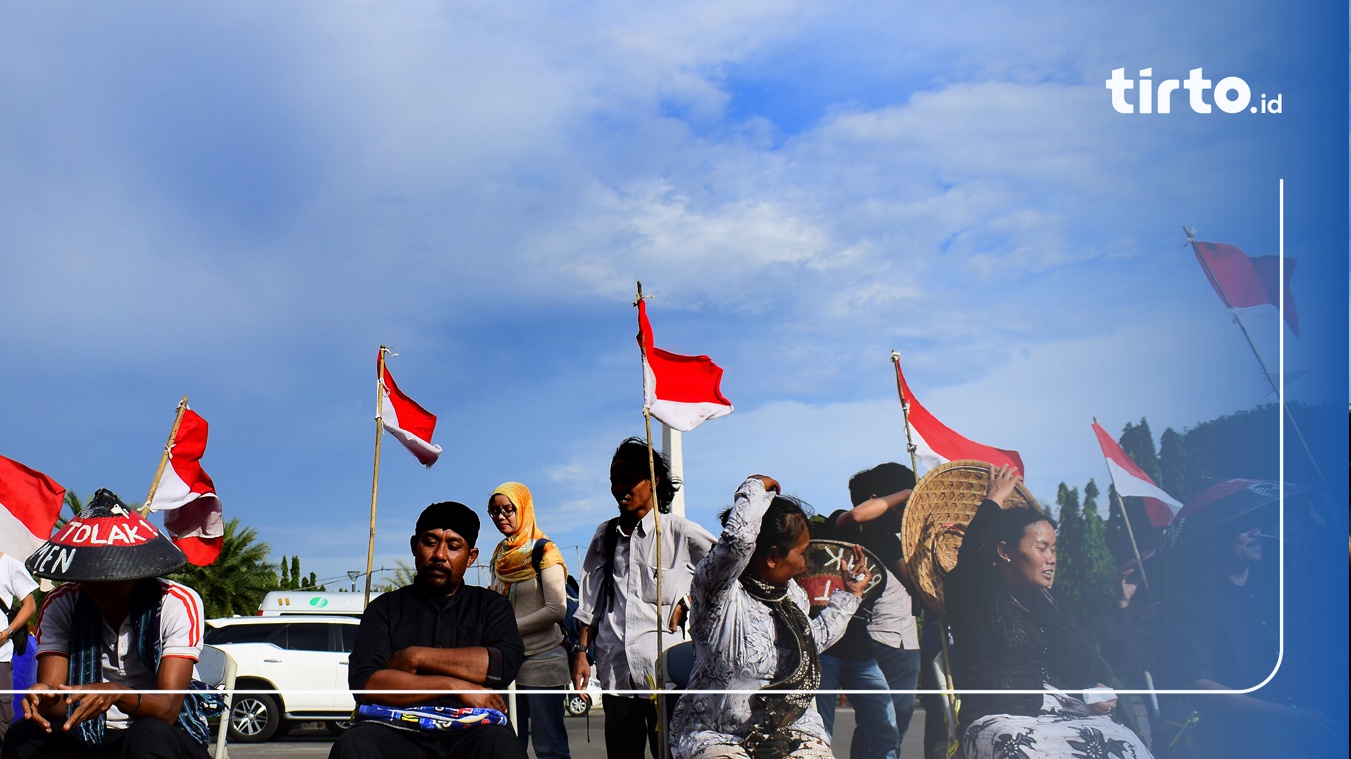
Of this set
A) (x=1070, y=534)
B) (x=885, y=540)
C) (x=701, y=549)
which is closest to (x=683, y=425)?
(x=701, y=549)

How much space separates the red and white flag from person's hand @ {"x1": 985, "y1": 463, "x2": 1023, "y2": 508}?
273 centimetres

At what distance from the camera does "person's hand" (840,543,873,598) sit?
468 centimetres

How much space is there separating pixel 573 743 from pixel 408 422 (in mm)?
5139

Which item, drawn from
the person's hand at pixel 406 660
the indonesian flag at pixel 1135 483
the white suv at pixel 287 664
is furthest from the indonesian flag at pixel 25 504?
the indonesian flag at pixel 1135 483

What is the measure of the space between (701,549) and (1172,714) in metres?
1.90

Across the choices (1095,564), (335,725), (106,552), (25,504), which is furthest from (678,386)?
(335,725)

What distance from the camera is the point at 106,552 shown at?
3803 mm

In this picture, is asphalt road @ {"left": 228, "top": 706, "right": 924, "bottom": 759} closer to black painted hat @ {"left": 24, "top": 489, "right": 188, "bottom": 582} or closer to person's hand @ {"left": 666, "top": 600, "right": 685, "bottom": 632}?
person's hand @ {"left": 666, "top": 600, "right": 685, "bottom": 632}

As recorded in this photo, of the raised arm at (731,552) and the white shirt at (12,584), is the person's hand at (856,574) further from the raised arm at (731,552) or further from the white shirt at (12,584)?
the white shirt at (12,584)

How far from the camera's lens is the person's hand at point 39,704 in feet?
12.0

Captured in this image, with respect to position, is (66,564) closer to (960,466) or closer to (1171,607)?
(960,466)

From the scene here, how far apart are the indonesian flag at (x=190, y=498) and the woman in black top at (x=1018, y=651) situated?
4.01 m

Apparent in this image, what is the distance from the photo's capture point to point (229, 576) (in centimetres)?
2855

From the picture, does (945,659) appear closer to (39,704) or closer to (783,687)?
(783,687)
